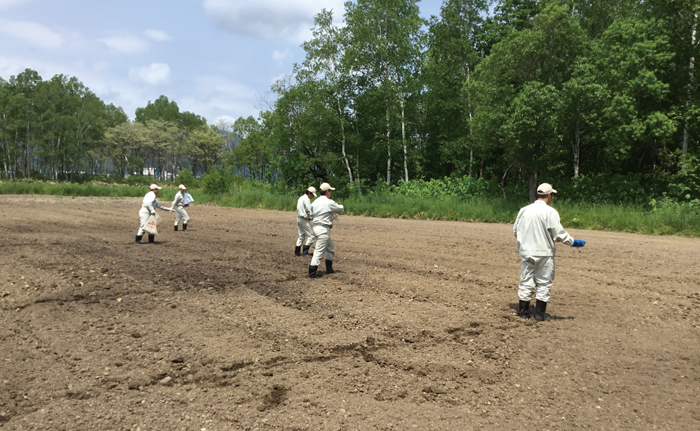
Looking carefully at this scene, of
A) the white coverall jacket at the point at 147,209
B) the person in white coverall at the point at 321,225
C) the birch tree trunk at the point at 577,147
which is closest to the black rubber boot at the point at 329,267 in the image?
the person in white coverall at the point at 321,225

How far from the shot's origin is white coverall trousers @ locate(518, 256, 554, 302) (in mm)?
6359

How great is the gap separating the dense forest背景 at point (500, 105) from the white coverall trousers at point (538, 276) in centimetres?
1591

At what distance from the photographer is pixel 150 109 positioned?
347ft

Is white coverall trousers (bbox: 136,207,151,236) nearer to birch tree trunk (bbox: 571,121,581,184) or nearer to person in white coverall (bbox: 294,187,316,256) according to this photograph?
person in white coverall (bbox: 294,187,316,256)

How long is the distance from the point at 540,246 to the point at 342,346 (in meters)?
3.10

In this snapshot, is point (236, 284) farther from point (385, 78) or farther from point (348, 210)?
point (385, 78)

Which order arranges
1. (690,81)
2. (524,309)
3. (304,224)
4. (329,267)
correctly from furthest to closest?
(690,81) → (304,224) → (329,267) → (524,309)

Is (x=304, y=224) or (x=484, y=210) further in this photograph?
(x=484, y=210)

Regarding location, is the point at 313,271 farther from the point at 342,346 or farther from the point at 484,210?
the point at 484,210

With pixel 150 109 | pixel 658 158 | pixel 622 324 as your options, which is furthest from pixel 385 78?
pixel 150 109

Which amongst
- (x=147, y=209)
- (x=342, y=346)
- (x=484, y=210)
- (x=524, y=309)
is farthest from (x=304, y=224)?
(x=484, y=210)

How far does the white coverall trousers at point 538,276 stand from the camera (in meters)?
6.36

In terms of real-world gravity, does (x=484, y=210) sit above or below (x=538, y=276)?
above

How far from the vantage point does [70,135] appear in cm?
7306
